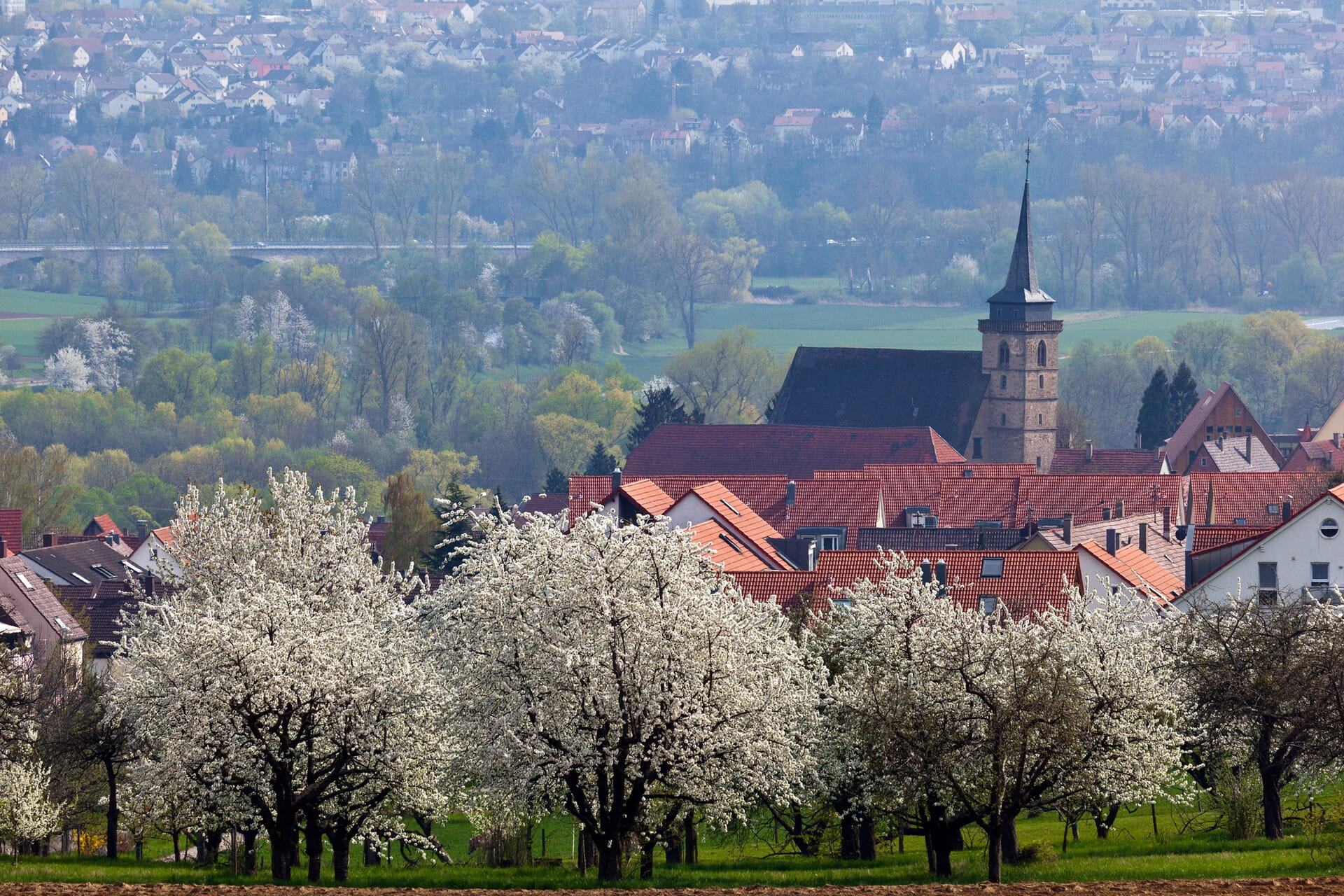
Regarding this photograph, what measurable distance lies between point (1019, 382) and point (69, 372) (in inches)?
3647

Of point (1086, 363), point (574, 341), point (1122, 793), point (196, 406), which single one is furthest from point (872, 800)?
point (574, 341)

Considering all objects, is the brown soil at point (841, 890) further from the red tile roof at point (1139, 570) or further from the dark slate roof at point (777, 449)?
the dark slate roof at point (777, 449)

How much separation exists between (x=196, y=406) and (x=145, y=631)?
13617cm

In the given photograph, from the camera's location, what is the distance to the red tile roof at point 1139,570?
5666cm

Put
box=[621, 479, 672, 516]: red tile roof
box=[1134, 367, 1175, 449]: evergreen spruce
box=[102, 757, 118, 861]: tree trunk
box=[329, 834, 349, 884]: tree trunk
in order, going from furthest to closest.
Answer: box=[1134, 367, 1175, 449]: evergreen spruce
box=[621, 479, 672, 516]: red tile roof
box=[102, 757, 118, 861]: tree trunk
box=[329, 834, 349, 884]: tree trunk

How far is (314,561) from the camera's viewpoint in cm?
3894

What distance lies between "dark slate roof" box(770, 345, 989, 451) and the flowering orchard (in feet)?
267

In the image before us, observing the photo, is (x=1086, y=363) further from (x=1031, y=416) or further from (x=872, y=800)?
(x=872, y=800)

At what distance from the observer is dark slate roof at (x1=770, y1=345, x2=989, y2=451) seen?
116625 mm

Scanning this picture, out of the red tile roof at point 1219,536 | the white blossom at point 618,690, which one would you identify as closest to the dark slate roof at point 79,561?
the red tile roof at point 1219,536

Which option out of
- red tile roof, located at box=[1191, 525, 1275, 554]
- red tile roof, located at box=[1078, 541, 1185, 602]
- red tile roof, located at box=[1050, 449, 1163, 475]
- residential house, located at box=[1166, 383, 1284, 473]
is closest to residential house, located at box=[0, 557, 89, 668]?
red tile roof, located at box=[1078, 541, 1185, 602]

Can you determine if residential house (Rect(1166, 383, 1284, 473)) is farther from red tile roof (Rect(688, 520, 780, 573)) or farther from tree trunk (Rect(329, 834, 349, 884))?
tree trunk (Rect(329, 834, 349, 884))

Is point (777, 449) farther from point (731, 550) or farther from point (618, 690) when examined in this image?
point (618, 690)

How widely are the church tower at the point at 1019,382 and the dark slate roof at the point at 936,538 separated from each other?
43959mm
